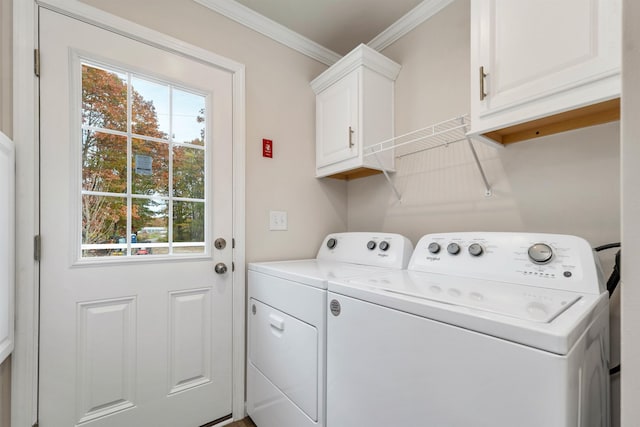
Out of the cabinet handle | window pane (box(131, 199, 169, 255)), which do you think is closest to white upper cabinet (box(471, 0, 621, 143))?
the cabinet handle

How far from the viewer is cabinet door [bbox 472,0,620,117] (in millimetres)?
861

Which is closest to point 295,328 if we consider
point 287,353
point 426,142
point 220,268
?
point 287,353

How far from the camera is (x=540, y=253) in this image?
0.99 m

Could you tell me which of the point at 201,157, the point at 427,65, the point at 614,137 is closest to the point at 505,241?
the point at 614,137

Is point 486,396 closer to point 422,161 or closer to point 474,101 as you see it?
point 474,101

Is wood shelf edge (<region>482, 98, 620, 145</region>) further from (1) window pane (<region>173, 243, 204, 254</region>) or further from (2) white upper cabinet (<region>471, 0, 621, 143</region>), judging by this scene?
(1) window pane (<region>173, 243, 204, 254</region>)

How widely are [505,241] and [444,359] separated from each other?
624 mm

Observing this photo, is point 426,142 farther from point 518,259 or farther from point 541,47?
point 518,259

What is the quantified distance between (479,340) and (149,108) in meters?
1.71

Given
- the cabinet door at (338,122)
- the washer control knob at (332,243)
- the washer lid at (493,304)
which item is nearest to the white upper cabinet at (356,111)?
the cabinet door at (338,122)

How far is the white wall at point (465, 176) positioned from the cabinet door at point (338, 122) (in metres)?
0.35

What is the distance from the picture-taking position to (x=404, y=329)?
0.80 metres

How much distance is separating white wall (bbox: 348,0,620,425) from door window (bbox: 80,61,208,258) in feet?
3.87

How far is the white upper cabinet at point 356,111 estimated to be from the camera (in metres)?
1.70
